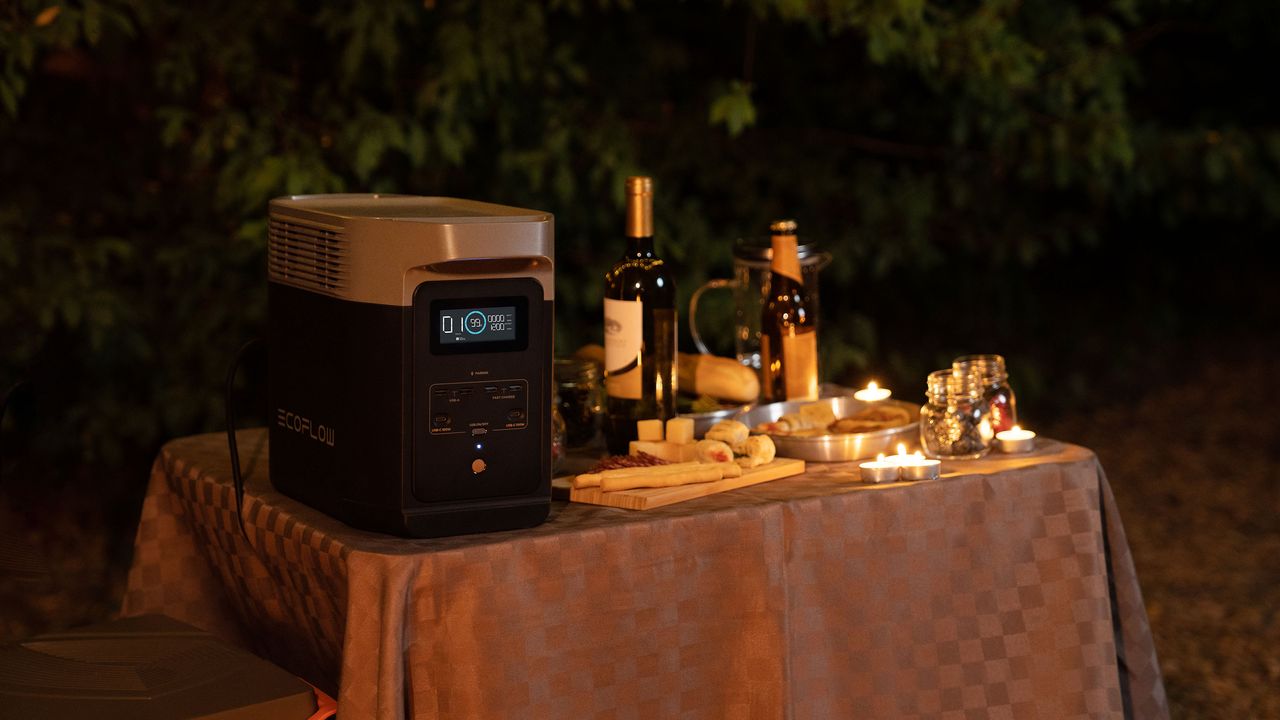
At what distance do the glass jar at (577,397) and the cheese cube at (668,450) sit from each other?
0.16m

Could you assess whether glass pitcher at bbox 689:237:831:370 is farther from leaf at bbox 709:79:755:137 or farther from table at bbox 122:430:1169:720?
leaf at bbox 709:79:755:137

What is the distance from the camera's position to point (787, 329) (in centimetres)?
229

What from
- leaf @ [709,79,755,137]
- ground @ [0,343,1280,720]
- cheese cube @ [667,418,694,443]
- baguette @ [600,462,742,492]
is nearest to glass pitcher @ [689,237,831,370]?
cheese cube @ [667,418,694,443]

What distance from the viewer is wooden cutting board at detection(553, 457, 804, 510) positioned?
1.83 m

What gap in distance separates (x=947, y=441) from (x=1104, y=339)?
18.2ft

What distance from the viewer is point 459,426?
5.43ft

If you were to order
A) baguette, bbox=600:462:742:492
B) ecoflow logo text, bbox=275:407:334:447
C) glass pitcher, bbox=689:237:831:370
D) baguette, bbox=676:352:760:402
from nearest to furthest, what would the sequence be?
ecoflow logo text, bbox=275:407:334:447
baguette, bbox=600:462:742:492
baguette, bbox=676:352:760:402
glass pitcher, bbox=689:237:831:370

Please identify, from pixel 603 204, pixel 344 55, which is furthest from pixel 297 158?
pixel 603 204

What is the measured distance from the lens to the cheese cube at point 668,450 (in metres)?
2.01

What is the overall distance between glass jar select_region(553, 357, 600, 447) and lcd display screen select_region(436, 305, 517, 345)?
481 mm

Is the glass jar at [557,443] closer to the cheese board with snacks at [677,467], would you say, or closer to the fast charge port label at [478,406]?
the cheese board with snacks at [677,467]

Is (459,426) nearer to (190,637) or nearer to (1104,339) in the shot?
(190,637)

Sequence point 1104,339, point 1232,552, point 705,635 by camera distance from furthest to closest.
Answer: point 1104,339, point 1232,552, point 705,635

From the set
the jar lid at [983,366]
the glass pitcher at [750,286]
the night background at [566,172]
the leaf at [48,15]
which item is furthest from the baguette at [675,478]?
the leaf at [48,15]
